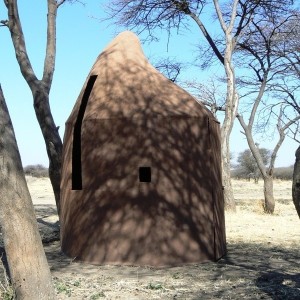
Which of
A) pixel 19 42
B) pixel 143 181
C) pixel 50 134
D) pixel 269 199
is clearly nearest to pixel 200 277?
pixel 143 181

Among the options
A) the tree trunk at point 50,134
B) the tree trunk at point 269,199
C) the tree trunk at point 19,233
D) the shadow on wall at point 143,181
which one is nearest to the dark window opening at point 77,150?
the shadow on wall at point 143,181

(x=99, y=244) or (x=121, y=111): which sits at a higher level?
(x=121, y=111)

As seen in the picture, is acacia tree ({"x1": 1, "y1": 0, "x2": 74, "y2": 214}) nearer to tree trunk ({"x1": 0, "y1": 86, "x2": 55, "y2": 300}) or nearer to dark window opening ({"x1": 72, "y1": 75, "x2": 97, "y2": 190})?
dark window opening ({"x1": 72, "y1": 75, "x2": 97, "y2": 190})

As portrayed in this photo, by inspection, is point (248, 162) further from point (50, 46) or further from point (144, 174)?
point (144, 174)

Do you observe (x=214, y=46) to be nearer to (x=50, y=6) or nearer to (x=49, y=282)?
(x=50, y=6)

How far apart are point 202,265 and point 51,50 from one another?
577cm

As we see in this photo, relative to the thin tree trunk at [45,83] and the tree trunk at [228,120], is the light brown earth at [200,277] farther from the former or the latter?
the tree trunk at [228,120]

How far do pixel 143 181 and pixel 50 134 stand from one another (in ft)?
9.84

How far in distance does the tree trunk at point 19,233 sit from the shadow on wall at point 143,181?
Answer: 278 centimetres

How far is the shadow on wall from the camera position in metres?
7.22

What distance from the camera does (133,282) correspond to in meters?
6.25

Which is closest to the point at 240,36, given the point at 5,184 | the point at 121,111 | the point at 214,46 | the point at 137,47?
the point at 214,46

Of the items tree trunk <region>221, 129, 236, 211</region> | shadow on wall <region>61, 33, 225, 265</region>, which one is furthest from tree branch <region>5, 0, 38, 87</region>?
tree trunk <region>221, 129, 236, 211</region>

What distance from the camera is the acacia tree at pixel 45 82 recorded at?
9.81m
